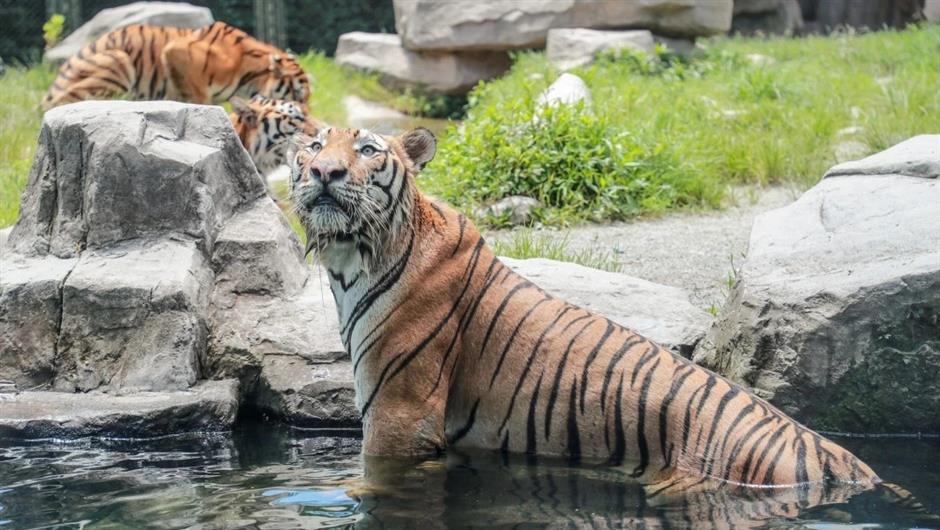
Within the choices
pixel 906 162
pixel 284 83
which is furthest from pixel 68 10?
pixel 906 162

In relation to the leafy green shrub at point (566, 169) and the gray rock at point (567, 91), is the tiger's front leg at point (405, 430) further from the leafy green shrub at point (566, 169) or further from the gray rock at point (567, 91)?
the gray rock at point (567, 91)

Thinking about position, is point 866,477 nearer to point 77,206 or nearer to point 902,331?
point 902,331

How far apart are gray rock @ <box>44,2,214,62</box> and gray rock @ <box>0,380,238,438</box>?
30.9 feet

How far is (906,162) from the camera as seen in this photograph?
5117 millimetres

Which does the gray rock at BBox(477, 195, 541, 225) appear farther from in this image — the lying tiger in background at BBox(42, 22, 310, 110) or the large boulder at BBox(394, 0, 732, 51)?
the large boulder at BBox(394, 0, 732, 51)

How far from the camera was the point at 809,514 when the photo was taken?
135 inches

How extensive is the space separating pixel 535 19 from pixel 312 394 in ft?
31.1

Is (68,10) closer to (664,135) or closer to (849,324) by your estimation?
(664,135)

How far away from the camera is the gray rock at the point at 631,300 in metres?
4.93

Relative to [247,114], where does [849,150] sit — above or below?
below

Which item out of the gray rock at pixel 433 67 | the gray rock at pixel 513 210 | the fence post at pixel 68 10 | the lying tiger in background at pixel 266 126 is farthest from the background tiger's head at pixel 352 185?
the fence post at pixel 68 10

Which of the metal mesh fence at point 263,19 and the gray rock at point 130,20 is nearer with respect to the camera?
the gray rock at point 130,20

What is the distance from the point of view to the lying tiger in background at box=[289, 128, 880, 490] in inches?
145

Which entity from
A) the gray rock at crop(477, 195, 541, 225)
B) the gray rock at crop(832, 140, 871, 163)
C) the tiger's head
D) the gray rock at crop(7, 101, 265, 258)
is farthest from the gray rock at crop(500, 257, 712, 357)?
the gray rock at crop(832, 140, 871, 163)
